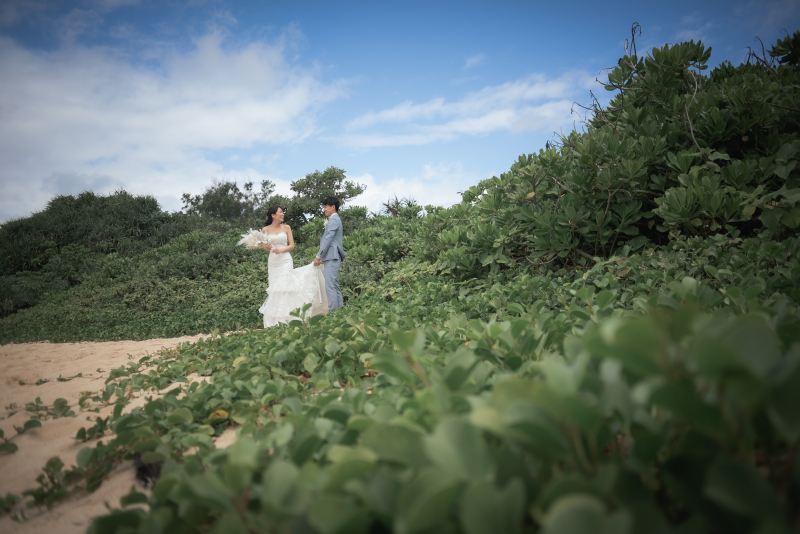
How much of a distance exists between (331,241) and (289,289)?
3.97 feet

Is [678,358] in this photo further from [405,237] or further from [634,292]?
[405,237]

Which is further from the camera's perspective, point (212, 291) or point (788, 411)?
point (212, 291)

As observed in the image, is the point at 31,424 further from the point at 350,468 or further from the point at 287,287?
the point at 287,287

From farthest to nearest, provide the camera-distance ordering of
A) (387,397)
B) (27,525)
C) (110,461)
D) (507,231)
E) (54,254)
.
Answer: (54,254) < (507,231) < (110,461) < (27,525) < (387,397)

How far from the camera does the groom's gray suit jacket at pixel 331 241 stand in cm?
734

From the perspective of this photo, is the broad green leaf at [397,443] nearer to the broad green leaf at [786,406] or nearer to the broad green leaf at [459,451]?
the broad green leaf at [459,451]

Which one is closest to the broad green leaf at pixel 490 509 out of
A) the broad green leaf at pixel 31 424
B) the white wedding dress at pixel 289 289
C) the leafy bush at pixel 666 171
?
the broad green leaf at pixel 31 424

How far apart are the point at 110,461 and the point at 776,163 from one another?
174 inches

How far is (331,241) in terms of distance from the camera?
24.3ft

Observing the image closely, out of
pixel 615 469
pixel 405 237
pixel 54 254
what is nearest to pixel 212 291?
pixel 405 237

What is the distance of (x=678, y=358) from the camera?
50 centimetres

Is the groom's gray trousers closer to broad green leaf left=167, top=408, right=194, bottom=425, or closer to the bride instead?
the bride

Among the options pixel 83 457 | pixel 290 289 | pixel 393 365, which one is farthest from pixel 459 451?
pixel 290 289

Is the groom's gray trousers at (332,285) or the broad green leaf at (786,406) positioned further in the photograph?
the groom's gray trousers at (332,285)
